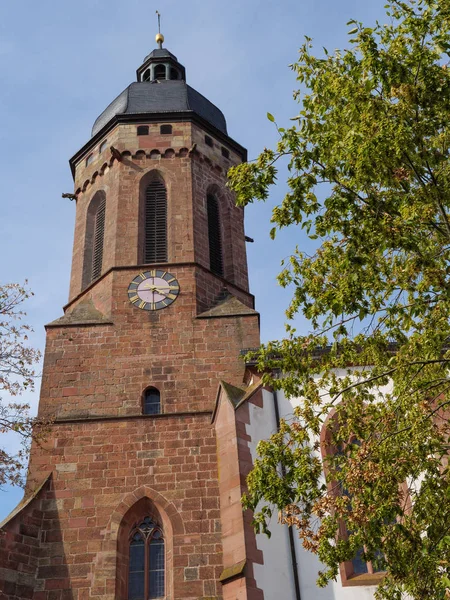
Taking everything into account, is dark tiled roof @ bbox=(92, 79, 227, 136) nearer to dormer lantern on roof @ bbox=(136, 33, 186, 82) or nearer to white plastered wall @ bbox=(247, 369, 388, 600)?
dormer lantern on roof @ bbox=(136, 33, 186, 82)

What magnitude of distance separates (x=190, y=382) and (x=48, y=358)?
277 cm

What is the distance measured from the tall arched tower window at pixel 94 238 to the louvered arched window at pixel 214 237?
8.13 feet

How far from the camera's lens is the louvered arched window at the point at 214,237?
719 inches

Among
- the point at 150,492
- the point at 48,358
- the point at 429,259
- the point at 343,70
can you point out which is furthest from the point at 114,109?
the point at 429,259

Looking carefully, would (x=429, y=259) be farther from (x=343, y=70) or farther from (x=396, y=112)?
(x=343, y=70)

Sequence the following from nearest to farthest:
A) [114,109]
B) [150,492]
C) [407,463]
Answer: [407,463] < [150,492] < [114,109]

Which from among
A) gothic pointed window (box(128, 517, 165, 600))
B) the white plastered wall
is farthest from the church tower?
the white plastered wall

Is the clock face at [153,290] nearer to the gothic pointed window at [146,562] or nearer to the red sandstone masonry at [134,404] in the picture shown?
the red sandstone masonry at [134,404]

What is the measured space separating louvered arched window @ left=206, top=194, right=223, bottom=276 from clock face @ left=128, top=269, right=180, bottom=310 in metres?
1.41

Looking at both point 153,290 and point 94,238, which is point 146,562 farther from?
point 94,238

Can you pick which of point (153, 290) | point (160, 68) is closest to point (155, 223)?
point (153, 290)

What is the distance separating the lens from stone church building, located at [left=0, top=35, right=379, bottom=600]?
11.8 metres

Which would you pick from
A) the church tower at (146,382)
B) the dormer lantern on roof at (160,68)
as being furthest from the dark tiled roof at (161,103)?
the dormer lantern on roof at (160,68)

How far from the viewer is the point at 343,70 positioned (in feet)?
28.5
